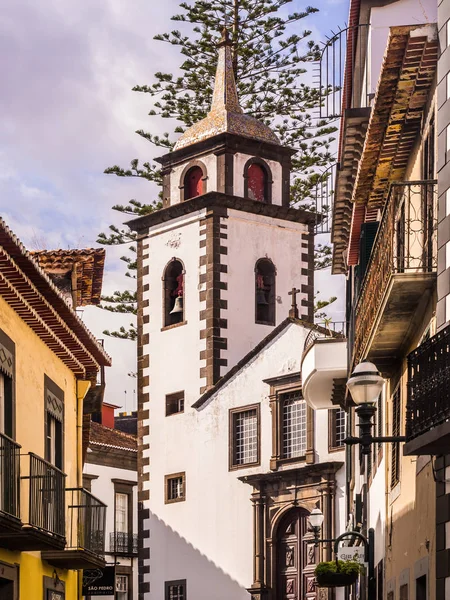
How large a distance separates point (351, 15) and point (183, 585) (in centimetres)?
2594

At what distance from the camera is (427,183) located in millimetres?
14188

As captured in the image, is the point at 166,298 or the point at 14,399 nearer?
the point at 14,399

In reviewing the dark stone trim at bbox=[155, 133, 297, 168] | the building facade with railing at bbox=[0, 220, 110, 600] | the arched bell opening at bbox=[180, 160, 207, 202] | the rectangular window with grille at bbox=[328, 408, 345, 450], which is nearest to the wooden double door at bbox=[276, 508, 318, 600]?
the rectangular window with grille at bbox=[328, 408, 345, 450]

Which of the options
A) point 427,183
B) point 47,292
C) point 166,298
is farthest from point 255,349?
point 427,183

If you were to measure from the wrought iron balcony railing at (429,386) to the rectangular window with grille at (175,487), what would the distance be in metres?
32.5

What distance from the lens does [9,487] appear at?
58.2ft

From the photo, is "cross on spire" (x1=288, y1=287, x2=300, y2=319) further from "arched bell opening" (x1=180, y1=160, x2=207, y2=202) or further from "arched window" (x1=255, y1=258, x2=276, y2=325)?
"arched bell opening" (x1=180, y1=160, x2=207, y2=202)

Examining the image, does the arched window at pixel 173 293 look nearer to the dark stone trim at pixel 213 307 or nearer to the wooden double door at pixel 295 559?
the dark stone trim at pixel 213 307

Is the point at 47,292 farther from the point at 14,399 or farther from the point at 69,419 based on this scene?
the point at 69,419

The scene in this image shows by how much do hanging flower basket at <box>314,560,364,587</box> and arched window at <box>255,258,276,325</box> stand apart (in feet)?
84.8

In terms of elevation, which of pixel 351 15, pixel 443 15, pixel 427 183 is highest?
pixel 351 15

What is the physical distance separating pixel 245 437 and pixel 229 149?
9.34m

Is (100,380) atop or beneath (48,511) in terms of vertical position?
atop

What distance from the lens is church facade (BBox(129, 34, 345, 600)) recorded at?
4216 cm
